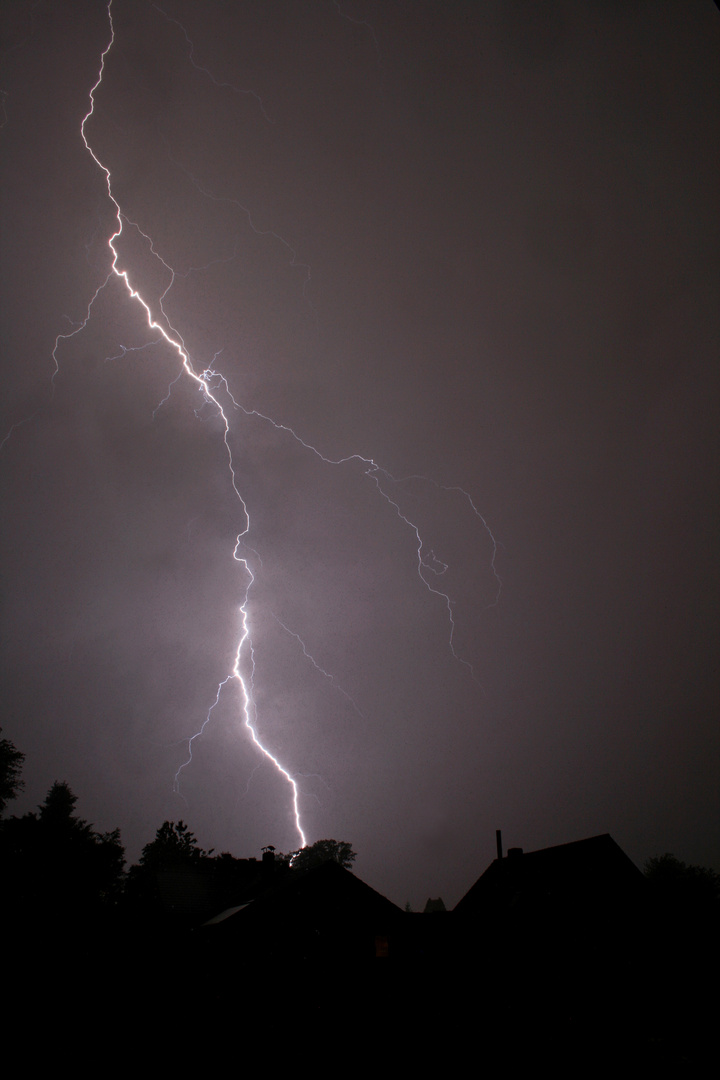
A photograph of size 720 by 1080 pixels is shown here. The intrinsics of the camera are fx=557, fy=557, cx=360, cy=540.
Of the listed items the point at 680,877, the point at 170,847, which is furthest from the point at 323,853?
the point at 680,877

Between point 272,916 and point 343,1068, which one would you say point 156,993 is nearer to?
point 272,916

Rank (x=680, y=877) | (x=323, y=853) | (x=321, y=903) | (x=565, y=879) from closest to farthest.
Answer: (x=321, y=903)
(x=565, y=879)
(x=680, y=877)
(x=323, y=853)

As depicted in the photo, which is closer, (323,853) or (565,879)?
(565,879)

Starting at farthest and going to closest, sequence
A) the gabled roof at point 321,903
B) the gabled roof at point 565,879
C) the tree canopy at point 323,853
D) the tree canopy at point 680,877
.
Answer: the tree canopy at point 323,853 → the tree canopy at point 680,877 → the gabled roof at point 565,879 → the gabled roof at point 321,903

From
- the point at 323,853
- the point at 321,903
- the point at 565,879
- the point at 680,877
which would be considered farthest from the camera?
the point at 323,853

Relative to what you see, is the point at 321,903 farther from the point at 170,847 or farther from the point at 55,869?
the point at 170,847

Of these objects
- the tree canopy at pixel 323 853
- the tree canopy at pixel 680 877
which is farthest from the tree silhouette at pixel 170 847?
the tree canopy at pixel 680 877

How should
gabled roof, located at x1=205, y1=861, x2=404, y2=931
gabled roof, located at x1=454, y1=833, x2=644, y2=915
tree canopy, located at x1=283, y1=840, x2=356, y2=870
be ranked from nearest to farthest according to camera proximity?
1. gabled roof, located at x1=205, y1=861, x2=404, y2=931
2. gabled roof, located at x1=454, y1=833, x2=644, y2=915
3. tree canopy, located at x1=283, y1=840, x2=356, y2=870

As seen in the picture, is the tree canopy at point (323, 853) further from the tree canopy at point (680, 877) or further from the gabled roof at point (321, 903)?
the gabled roof at point (321, 903)

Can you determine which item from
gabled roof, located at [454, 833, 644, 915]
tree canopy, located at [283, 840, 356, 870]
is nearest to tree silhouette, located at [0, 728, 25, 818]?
gabled roof, located at [454, 833, 644, 915]

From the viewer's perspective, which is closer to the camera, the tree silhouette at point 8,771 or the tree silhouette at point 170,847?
the tree silhouette at point 8,771

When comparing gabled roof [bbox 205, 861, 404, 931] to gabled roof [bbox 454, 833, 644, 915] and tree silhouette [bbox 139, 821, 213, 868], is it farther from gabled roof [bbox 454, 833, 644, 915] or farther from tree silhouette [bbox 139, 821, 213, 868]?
tree silhouette [bbox 139, 821, 213, 868]

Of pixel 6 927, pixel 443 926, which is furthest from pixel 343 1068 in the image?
pixel 6 927

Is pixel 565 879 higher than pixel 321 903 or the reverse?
higher
